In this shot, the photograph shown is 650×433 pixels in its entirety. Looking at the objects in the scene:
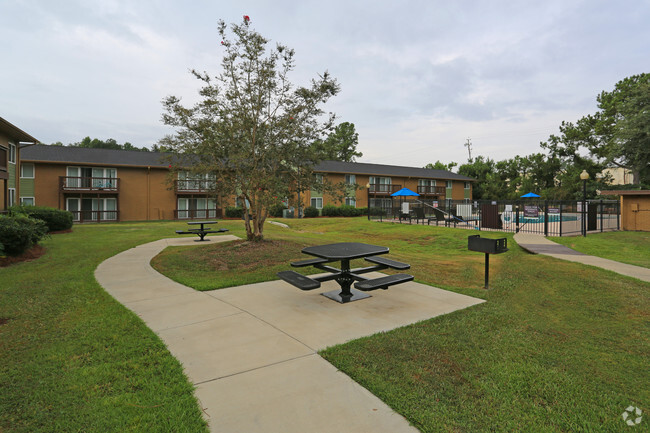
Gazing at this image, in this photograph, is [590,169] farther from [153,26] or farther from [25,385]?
[25,385]

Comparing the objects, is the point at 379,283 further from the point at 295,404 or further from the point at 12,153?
the point at 12,153

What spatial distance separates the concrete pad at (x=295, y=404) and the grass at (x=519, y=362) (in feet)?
0.58

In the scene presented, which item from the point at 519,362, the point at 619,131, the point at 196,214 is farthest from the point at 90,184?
the point at 619,131

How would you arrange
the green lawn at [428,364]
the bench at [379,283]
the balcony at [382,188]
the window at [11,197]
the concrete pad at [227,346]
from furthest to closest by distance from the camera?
the balcony at [382,188] < the window at [11,197] < the bench at [379,283] < the concrete pad at [227,346] < the green lawn at [428,364]

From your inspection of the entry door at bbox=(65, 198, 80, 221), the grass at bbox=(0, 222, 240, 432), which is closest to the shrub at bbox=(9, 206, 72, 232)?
the entry door at bbox=(65, 198, 80, 221)

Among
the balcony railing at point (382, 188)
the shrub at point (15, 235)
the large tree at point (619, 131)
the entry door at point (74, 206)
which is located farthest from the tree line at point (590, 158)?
the entry door at point (74, 206)

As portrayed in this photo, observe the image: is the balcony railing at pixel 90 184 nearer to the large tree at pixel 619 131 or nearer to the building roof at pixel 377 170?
the building roof at pixel 377 170

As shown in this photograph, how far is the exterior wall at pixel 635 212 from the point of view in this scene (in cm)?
1722

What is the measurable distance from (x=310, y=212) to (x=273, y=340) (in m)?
30.9

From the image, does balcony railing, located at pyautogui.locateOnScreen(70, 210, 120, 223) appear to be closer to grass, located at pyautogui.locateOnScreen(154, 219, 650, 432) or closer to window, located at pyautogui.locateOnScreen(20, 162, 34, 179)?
window, located at pyautogui.locateOnScreen(20, 162, 34, 179)

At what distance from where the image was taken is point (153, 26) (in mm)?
11898

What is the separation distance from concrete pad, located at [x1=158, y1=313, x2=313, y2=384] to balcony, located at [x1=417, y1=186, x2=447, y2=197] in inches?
1717

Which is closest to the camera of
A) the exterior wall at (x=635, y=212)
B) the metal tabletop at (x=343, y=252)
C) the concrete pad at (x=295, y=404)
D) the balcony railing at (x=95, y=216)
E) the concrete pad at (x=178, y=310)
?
the concrete pad at (x=295, y=404)

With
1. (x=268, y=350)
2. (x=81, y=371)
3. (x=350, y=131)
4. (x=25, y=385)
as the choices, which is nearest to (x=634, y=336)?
(x=268, y=350)
